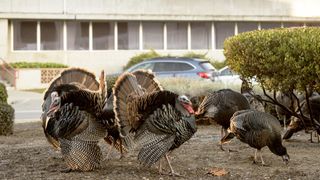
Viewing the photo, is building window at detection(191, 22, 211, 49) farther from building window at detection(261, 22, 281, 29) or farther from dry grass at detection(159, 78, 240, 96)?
dry grass at detection(159, 78, 240, 96)

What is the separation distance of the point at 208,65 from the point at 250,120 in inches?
670

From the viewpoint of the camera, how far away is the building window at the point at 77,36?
3616cm

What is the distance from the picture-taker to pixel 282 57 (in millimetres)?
8719

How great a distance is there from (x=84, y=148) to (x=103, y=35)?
29111 mm

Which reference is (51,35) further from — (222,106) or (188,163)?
(188,163)

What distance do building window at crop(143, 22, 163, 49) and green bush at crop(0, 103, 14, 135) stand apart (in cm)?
2438

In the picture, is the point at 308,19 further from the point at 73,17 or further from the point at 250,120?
the point at 250,120

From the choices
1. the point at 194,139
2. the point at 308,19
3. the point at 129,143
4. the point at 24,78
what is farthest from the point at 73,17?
the point at 129,143

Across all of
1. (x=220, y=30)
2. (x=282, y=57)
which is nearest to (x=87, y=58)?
(x=220, y=30)

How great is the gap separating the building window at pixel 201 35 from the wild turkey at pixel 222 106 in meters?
28.1

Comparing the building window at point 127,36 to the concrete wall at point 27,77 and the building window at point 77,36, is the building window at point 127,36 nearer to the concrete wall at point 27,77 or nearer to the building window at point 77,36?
the building window at point 77,36

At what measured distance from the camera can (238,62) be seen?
9.55 m

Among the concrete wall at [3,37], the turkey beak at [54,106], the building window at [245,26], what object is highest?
the building window at [245,26]

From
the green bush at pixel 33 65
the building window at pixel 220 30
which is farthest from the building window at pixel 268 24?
the green bush at pixel 33 65
